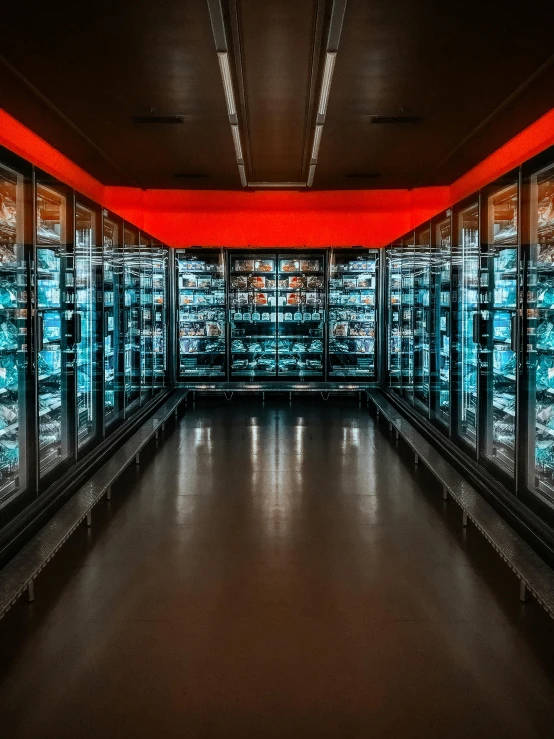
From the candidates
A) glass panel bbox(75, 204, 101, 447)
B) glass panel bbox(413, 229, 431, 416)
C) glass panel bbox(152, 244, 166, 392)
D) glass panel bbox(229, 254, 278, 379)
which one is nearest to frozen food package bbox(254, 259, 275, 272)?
glass panel bbox(229, 254, 278, 379)

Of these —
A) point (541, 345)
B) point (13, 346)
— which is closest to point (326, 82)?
point (541, 345)

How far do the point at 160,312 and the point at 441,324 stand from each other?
4.84 m

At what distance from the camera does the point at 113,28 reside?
470cm

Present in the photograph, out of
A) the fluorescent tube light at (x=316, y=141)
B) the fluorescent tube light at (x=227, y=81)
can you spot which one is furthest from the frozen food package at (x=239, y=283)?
the fluorescent tube light at (x=227, y=81)

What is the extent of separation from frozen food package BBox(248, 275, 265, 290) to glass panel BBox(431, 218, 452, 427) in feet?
15.7

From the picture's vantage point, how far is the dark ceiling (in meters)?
4.54

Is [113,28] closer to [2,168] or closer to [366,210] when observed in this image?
[2,168]

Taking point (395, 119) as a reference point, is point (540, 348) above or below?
below

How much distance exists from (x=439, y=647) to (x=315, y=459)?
3646mm

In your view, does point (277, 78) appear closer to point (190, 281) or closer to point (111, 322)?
point (111, 322)

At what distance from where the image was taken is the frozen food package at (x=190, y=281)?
1090 cm

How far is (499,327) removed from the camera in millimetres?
5043

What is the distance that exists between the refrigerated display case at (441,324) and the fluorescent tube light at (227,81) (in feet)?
7.21

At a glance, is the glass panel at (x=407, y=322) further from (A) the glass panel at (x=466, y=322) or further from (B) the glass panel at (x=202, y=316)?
(B) the glass panel at (x=202, y=316)
